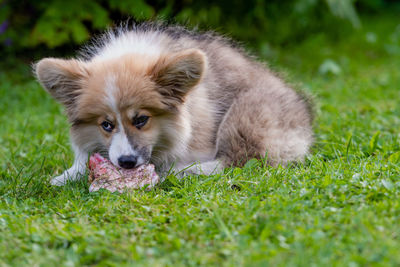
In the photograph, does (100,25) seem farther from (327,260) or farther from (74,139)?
(327,260)

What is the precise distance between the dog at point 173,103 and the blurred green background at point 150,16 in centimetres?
186

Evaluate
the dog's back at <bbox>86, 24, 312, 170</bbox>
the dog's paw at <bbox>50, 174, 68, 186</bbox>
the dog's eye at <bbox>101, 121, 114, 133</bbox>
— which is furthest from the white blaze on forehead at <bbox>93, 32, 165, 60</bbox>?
the dog's paw at <bbox>50, 174, 68, 186</bbox>


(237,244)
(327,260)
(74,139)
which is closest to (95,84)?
(74,139)

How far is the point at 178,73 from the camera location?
12.8ft

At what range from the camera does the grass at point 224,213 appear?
2707 mm

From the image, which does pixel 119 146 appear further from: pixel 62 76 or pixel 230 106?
pixel 230 106

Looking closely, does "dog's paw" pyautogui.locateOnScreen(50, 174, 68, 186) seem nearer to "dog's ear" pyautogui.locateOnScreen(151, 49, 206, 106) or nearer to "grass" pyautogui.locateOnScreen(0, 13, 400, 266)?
"grass" pyautogui.locateOnScreen(0, 13, 400, 266)

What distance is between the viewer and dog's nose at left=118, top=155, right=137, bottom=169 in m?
3.76

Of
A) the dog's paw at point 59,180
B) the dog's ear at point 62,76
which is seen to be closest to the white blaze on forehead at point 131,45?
the dog's ear at point 62,76

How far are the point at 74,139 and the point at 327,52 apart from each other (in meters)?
6.15

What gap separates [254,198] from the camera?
336 centimetres

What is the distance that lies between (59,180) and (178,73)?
131 centimetres

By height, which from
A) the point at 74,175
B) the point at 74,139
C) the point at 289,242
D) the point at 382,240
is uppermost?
the point at 382,240

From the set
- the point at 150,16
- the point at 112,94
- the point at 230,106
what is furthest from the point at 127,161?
the point at 150,16
